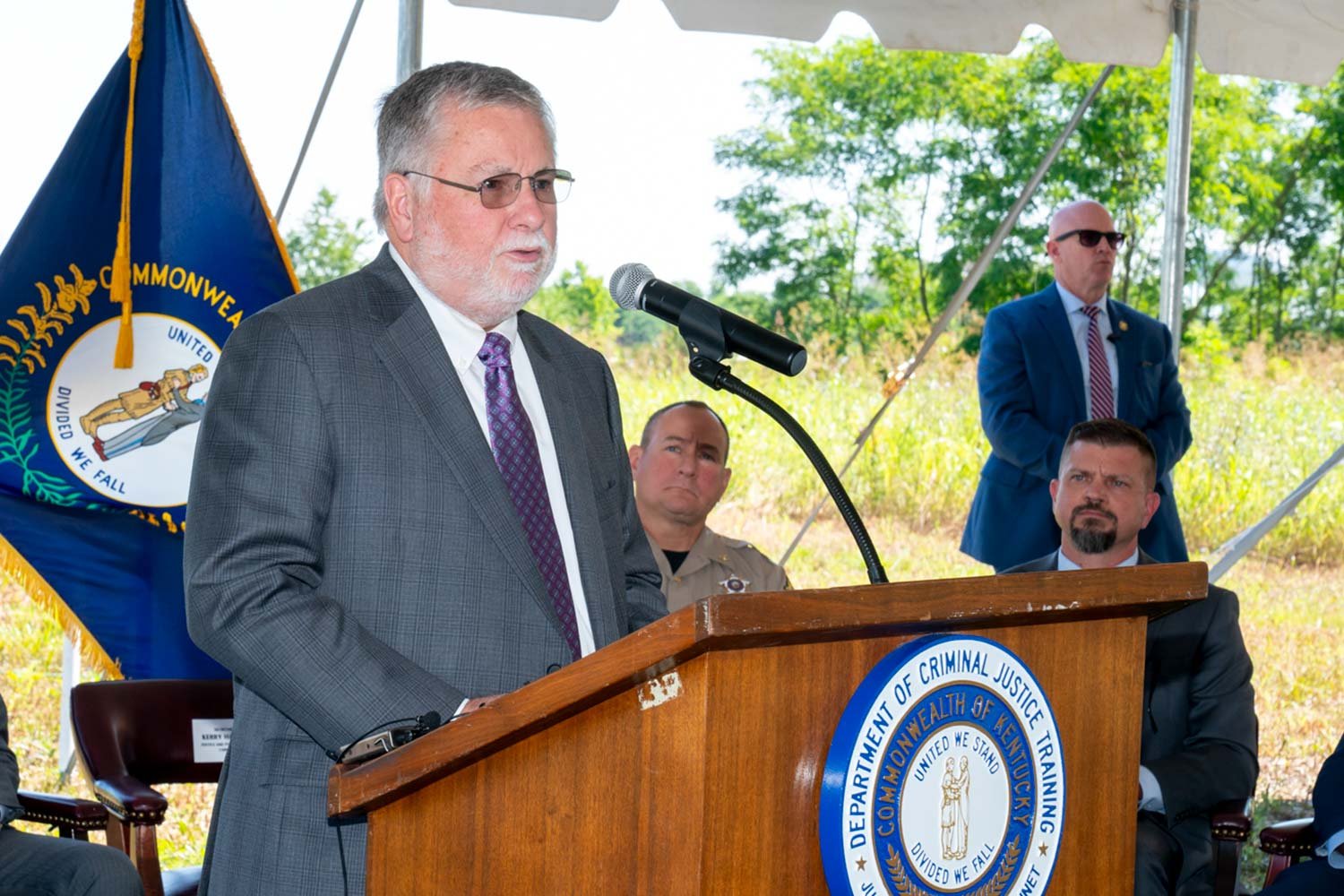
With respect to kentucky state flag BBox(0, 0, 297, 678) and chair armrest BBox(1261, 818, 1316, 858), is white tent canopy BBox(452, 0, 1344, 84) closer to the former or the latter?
kentucky state flag BBox(0, 0, 297, 678)

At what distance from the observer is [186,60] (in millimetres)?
3551

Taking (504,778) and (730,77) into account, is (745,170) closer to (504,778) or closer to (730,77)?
(730,77)

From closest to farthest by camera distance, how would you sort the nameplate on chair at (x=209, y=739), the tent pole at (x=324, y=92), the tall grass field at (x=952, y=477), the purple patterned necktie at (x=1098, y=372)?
the nameplate on chair at (x=209, y=739) < the tent pole at (x=324, y=92) < the purple patterned necktie at (x=1098, y=372) < the tall grass field at (x=952, y=477)

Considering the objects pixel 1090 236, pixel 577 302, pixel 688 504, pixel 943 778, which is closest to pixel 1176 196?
pixel 1090 236

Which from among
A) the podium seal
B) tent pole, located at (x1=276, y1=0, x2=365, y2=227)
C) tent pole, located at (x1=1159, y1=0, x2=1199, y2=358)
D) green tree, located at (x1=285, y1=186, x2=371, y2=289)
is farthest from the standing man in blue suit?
green tree, located at (x1=285, y1=186, x2=371, y2=289)

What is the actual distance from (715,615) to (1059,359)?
3.61m

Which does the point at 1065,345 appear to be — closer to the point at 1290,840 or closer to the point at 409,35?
the point at 1290,840

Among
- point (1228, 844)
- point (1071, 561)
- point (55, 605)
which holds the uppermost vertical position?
point (1071, 561)

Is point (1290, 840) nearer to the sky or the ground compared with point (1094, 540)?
nearer to the ground

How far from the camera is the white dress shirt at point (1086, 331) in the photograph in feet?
15.0

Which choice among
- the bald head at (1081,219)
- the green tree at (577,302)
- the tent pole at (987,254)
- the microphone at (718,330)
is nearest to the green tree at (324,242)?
the green tree at (577,302)

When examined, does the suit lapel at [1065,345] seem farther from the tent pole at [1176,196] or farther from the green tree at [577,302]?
the green tree at [577,302]

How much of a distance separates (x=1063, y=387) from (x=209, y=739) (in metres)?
2.63

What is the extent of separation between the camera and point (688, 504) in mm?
3639
